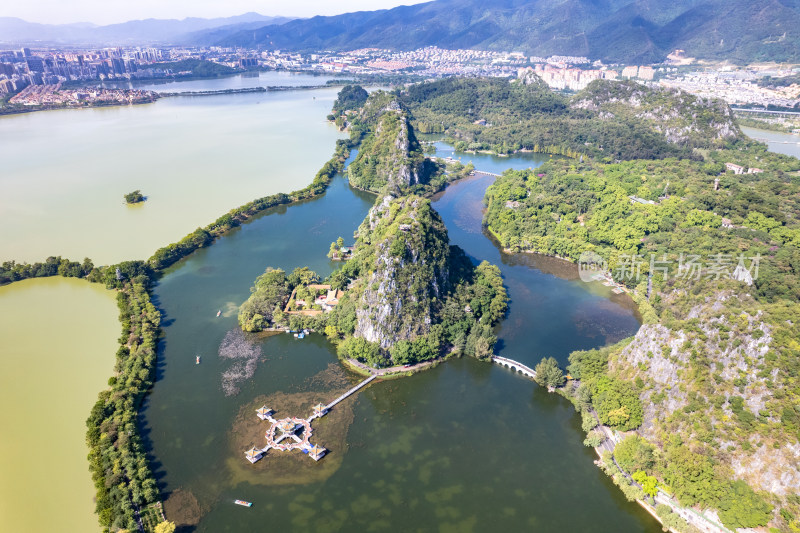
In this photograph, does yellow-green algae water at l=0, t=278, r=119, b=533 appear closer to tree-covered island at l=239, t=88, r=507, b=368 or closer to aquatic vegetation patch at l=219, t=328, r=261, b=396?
aquatic vegetation patch at l=219, t=328, r=261, b=396

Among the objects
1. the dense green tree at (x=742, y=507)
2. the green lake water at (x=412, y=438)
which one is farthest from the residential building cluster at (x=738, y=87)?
the dense green tree at (x=742, y=507)

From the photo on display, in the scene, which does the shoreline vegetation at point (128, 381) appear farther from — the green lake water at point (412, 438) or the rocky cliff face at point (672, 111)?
the rocky cliff face at point (672, 111)

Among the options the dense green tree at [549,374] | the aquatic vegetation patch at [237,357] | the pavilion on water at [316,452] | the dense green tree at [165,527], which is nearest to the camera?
the dense green tree at [165,527]

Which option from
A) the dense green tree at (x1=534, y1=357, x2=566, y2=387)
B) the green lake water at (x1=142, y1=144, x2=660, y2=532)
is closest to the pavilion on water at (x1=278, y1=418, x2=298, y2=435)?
the green lake water at (x1=142, y1=144, x2=660, y2=532)

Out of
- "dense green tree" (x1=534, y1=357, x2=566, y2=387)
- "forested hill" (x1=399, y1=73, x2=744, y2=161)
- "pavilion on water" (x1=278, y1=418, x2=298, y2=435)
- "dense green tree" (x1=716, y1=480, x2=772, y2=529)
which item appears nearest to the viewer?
"dense green tree" (x1=716, y1=480, x2=772, y2=529)

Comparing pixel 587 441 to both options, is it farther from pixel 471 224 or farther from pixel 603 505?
pixel 471 224

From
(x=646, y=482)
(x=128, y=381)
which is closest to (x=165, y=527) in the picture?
(x=128, y=381)

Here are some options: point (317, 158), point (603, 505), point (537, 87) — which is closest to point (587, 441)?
point (603, 505)
